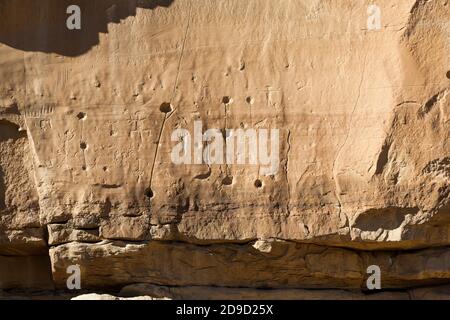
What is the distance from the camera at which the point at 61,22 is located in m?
4.85

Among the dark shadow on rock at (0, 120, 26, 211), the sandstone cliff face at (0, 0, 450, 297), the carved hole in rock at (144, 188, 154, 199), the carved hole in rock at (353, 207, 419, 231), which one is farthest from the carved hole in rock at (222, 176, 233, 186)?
the dark shadow on rock at (0, 120, 26, 211)

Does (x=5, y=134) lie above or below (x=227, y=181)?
above

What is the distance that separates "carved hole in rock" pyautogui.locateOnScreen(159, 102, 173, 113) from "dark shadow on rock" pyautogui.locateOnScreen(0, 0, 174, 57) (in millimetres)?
512

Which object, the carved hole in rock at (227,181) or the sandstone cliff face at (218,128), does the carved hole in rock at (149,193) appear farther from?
the carved hole in rock at (227,181)

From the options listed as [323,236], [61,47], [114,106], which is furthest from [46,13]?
[323,236]

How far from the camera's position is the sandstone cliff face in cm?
466

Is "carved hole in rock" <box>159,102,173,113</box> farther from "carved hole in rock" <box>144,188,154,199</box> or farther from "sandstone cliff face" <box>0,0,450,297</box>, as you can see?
"carved hole in rock" <box>144,188,154,199</box>

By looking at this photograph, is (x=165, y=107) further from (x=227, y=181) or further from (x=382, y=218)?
(x=382, y=218)

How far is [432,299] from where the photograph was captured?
483 cm

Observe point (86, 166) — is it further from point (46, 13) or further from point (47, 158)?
point (46, 13)

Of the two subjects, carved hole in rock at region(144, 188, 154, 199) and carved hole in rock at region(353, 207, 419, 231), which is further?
carved hole in rock at region(144, 188, 154, 199)

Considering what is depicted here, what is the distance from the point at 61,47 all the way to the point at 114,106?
→ 0.45 metres

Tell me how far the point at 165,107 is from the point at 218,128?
1.05ft

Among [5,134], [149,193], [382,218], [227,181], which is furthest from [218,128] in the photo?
[5,134]
